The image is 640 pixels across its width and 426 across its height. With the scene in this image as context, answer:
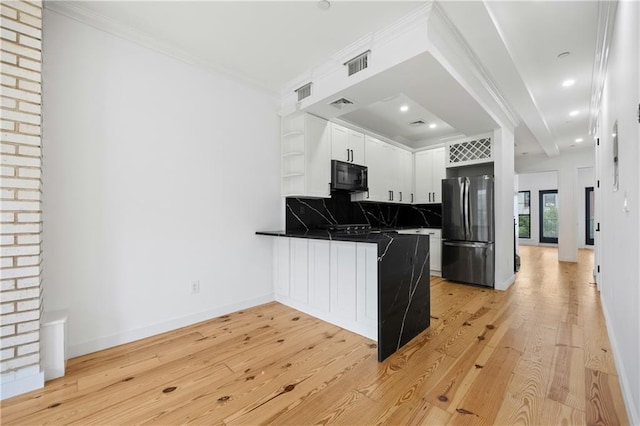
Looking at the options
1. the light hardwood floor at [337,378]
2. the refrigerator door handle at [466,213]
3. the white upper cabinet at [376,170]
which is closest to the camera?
the light hardwood floor at [337,378]

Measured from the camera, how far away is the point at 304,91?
10.9 feet

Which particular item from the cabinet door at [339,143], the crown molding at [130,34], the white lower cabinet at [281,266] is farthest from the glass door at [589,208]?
the crown molding at [130,34]

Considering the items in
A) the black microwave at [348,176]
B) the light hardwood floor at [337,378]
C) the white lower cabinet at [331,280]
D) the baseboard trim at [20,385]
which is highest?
the black microwave at [348,176]

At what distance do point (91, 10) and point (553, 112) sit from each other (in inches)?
241

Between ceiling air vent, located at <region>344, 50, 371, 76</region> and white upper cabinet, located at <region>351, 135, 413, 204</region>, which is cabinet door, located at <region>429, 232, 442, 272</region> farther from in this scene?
ceiling air vent, located at <region>344, 50, 371, 76</region>

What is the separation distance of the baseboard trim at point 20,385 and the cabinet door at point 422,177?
5581 millimetres

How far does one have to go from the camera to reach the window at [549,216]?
9805 millimetres

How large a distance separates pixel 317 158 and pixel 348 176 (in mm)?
692

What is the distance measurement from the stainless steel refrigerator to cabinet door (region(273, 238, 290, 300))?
286 centimetres

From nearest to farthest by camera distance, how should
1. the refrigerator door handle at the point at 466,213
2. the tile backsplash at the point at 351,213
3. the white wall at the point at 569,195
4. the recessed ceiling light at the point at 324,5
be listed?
the recessed ceiling light at the point at 324,5 → the tile backsplash at the point at 351,213 → the refrigerator door handle at the point at 466,213 → the white wall at the point at 569,195

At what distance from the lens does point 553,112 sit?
446 centimetres

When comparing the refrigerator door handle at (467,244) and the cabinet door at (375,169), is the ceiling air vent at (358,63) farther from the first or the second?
the refrigerator door handle at (467,244)

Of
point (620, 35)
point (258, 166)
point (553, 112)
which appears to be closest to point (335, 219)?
point (258, 166)

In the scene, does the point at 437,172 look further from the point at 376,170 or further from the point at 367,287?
the point at 367,287
